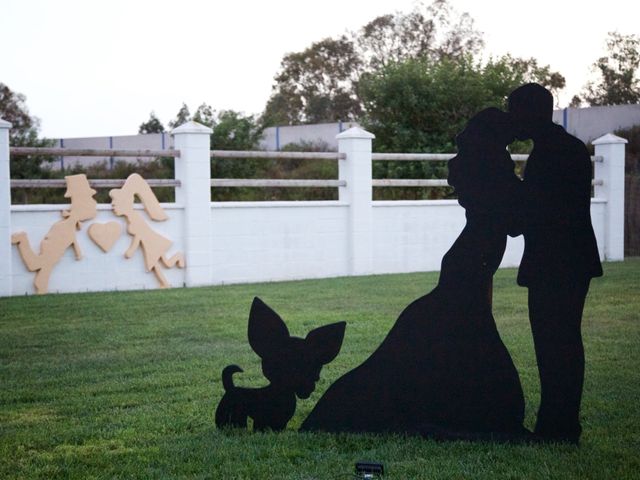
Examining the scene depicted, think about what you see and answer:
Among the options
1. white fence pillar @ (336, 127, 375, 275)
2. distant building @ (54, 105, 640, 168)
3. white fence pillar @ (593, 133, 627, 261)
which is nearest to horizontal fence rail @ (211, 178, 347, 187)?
white fence pillar @ (336, 127, 375, 275)

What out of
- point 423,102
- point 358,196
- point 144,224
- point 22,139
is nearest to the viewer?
point 144,224

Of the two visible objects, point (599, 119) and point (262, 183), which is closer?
point (262, 183)

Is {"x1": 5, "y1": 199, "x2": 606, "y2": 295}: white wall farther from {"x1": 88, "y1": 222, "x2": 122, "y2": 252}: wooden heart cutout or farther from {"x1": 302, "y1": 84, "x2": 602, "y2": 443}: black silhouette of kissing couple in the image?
{"x1": 302, "y1": 84, "x2": 602, "y2": 443}: black silhouette of kissing couple

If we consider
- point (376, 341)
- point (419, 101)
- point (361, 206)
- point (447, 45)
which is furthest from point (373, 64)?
point (376, 341)

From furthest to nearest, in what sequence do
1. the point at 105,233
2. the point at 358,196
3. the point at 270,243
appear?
1. the point at 358,196
2. the point at 270,243
3. the point at 105,233

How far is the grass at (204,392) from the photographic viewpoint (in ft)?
14.8

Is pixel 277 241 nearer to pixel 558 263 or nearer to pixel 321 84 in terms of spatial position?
pixel 558 263

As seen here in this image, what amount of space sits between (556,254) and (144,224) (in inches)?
333

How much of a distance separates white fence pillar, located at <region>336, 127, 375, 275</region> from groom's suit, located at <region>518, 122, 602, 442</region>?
9470mm

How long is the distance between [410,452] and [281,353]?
88 centimetres

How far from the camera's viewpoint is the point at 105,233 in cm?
1223

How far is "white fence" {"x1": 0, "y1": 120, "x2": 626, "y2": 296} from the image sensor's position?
39.1 feet

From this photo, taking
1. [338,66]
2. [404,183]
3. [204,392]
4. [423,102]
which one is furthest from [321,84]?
[204,392]

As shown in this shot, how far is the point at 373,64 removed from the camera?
48.5 meters
